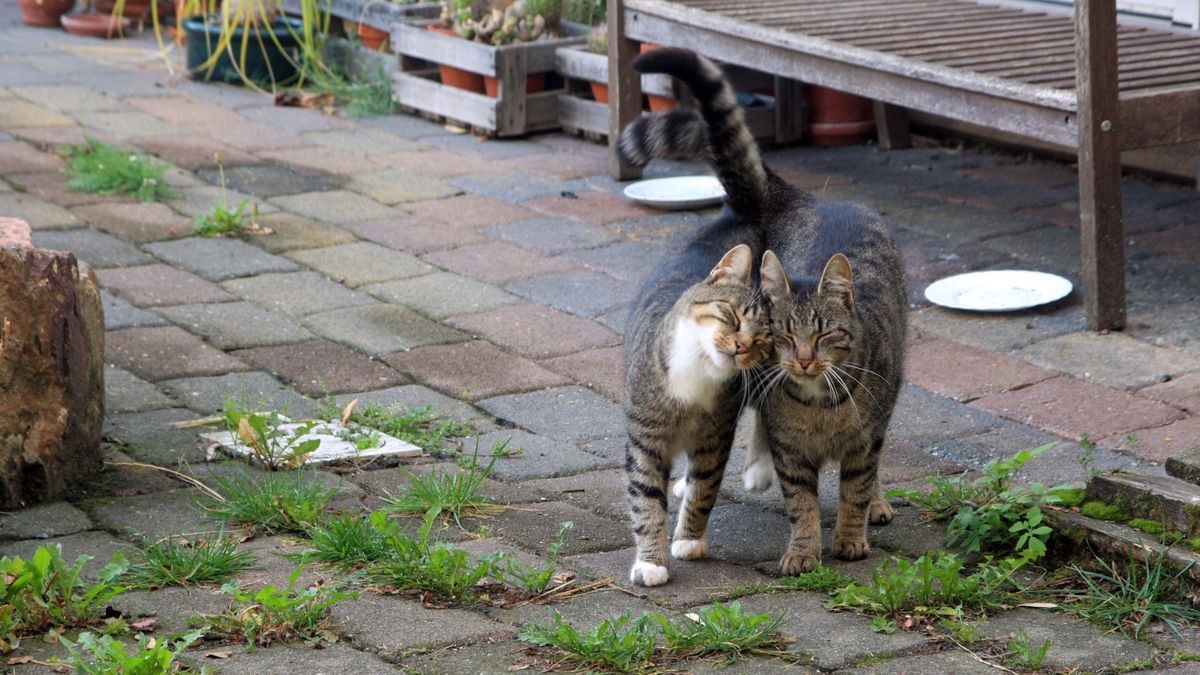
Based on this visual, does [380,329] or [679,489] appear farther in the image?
[380,329]

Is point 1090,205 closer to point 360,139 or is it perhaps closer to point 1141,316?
point 1141,316

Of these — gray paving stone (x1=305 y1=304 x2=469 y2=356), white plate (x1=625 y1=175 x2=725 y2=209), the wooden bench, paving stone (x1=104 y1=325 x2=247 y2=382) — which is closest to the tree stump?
paving stone (x1=104 y1=325 x2=247 y2=382)

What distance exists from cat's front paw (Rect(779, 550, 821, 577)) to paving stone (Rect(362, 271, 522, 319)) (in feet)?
7.49

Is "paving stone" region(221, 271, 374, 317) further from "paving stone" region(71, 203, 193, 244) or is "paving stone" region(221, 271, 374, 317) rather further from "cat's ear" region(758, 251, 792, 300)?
"cat's ear" region(758, 251, 792, 300)

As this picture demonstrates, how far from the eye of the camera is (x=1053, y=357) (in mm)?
4641

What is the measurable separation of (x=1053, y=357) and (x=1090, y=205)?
21.4 inches

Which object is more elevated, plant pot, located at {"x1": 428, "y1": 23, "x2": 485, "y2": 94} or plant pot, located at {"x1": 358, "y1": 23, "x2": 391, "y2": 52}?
plant pot, located at {"x1": 358, "y1": 23, "x2": 391, "y2": 52}

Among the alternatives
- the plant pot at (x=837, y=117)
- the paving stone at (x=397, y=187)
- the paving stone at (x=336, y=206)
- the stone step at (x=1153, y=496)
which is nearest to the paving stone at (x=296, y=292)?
the paving stone at (x=336, y=206)

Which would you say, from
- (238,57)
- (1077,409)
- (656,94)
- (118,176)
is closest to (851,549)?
(1077,409)

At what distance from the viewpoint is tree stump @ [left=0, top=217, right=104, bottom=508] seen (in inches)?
135

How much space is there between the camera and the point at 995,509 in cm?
329

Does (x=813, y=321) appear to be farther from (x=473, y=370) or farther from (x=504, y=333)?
(x=504, y=333)

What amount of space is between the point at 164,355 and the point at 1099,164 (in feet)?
10.6

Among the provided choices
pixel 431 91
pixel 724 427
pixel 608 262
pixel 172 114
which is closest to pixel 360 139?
pixel 431 91
